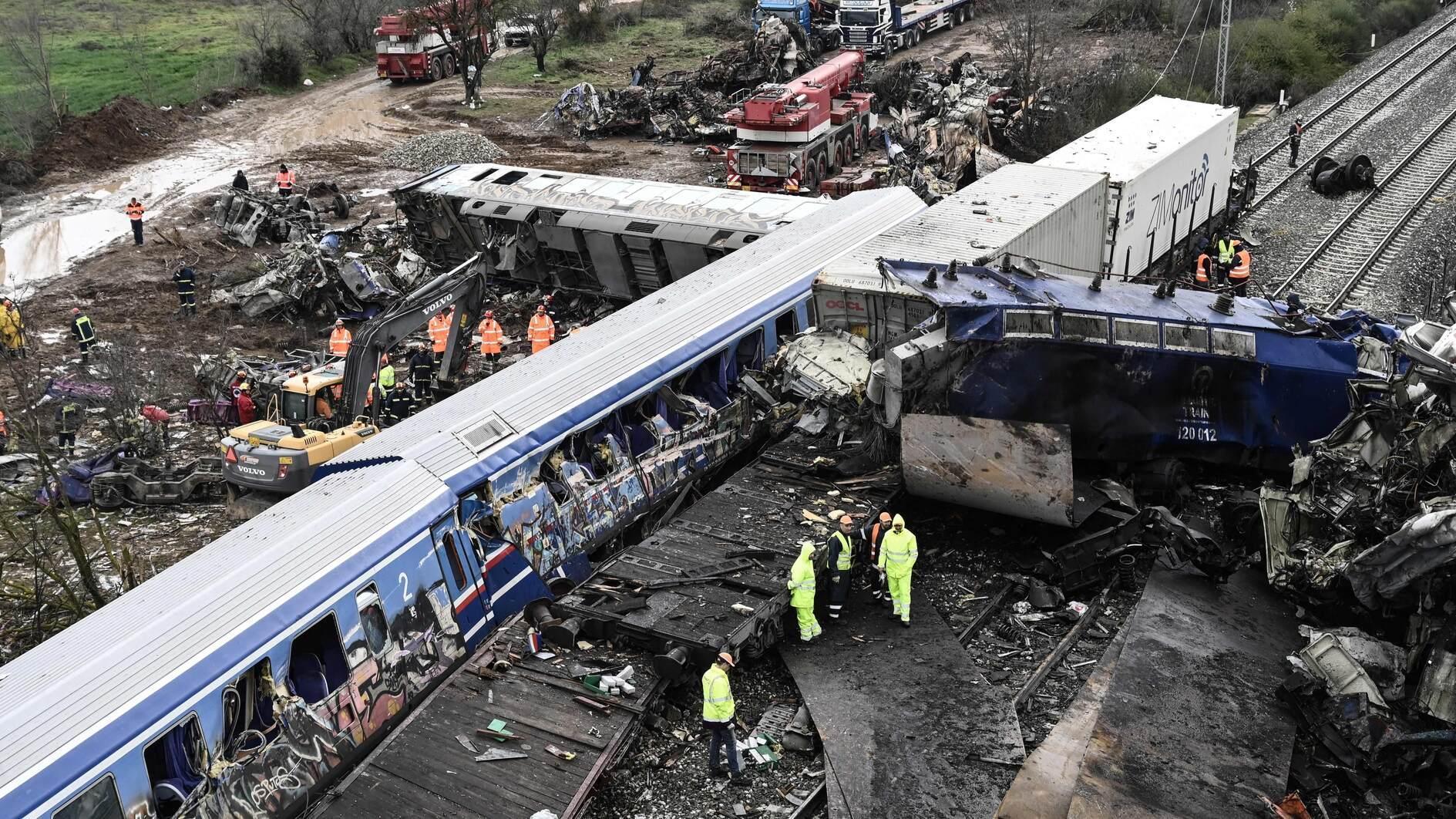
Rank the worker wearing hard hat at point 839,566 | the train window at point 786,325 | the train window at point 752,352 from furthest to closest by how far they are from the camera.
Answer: the train window at point 786,325 < the train window at point 752,352 < the worker wearing hard hat at point 839,566

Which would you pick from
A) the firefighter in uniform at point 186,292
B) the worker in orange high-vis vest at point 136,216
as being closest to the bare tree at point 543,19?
the worker in orange high-vis vest at point 136,216

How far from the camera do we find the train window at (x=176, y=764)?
28.3ft

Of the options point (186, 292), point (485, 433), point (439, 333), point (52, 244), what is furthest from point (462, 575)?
point (52, 244)

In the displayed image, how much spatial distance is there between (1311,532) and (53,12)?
54.3 metres

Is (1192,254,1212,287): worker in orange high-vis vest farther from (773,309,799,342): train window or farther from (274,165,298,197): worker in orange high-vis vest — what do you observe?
A: (274,165,298,197): worker in orange high-vis vest

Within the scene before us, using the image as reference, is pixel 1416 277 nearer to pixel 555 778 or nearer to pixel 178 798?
pixel 555 778

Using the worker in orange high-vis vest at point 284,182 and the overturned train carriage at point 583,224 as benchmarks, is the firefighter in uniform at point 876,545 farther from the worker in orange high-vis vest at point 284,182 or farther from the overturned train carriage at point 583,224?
the worker in orange high-vis vest at point 284,182

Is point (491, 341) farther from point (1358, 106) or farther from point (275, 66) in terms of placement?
point (275, 66)

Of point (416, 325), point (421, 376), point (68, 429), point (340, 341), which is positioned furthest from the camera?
point (340, 341)

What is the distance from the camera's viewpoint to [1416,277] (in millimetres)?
20156

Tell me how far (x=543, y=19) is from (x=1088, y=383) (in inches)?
1305

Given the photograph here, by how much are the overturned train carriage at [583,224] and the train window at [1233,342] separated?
829 centimetres

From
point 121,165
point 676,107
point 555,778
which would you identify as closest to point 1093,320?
point 555,778

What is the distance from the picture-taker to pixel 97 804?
26.6 feet
